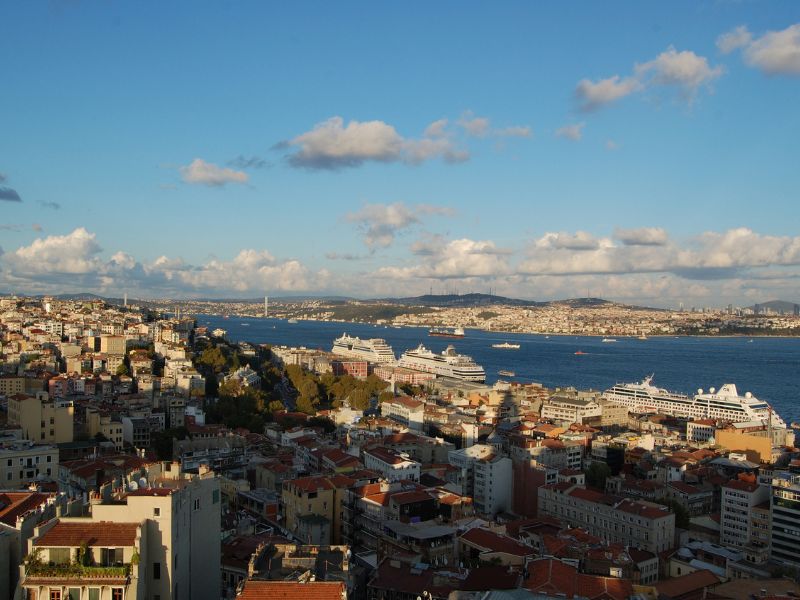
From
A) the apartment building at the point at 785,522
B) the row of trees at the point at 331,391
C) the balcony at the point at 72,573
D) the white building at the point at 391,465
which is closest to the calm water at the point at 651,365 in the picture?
the row of trees at the point at 331,391

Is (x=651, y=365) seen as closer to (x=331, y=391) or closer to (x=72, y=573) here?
(x=331, y=391)

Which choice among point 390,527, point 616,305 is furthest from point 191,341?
point 616,305

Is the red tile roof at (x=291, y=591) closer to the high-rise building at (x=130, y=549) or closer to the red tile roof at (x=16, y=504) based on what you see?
the high-rise building at (x=130, y=549)

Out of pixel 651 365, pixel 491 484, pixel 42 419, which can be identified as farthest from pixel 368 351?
pixel 42 419

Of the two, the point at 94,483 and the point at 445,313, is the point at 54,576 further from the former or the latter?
the point at 445,313

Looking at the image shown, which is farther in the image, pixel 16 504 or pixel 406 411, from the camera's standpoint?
pixel 406 411

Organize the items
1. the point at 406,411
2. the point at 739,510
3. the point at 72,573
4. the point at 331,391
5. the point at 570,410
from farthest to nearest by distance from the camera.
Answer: the point at 331,391
the point at 570,410
the point at 406,411
the point at 739,510
the point at 72,573

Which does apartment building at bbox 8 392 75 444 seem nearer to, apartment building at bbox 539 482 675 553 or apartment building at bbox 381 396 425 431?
apartment building at bbox 539 482 675 553
